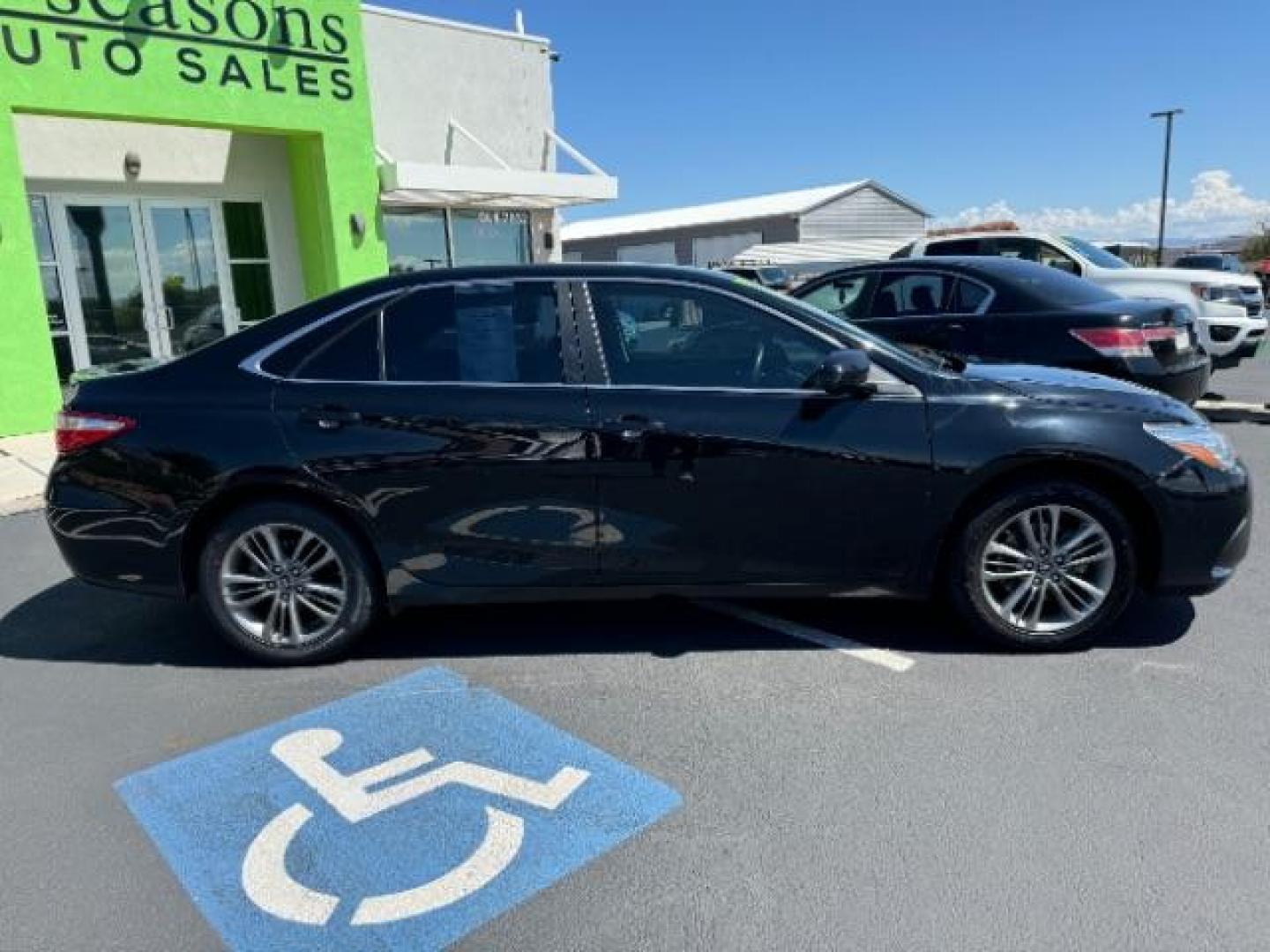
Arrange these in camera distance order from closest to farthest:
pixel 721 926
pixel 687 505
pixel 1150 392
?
pixel 721 926
pixel 687 505
pixel 1150 392

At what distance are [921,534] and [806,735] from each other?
3.27ft

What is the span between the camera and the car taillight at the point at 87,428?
3.71 meters

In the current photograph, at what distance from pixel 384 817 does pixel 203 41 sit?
9994 mm

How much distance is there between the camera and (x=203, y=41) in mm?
9836

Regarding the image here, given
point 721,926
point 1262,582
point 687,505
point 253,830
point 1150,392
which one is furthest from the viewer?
point 1262,582

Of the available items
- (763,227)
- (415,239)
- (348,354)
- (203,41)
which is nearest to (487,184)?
(415,239)

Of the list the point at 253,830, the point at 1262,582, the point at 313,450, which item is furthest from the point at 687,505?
the point at 1262,582

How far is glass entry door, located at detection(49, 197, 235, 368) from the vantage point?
10727 mm

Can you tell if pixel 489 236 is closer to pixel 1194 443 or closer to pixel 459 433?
pixel 459 433

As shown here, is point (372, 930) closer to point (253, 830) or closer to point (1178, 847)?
point (253, 830)

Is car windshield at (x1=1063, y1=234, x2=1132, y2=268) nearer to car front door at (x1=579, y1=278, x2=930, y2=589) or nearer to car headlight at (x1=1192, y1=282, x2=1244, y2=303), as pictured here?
car headlight at (x1=1192, y1=282, x2=1244, y2=303)

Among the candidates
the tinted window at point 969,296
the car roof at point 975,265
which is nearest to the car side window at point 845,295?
the car roof at point 975,265

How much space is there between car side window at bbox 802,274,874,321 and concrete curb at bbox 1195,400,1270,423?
3773 mm

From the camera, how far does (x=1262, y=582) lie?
440 cm
